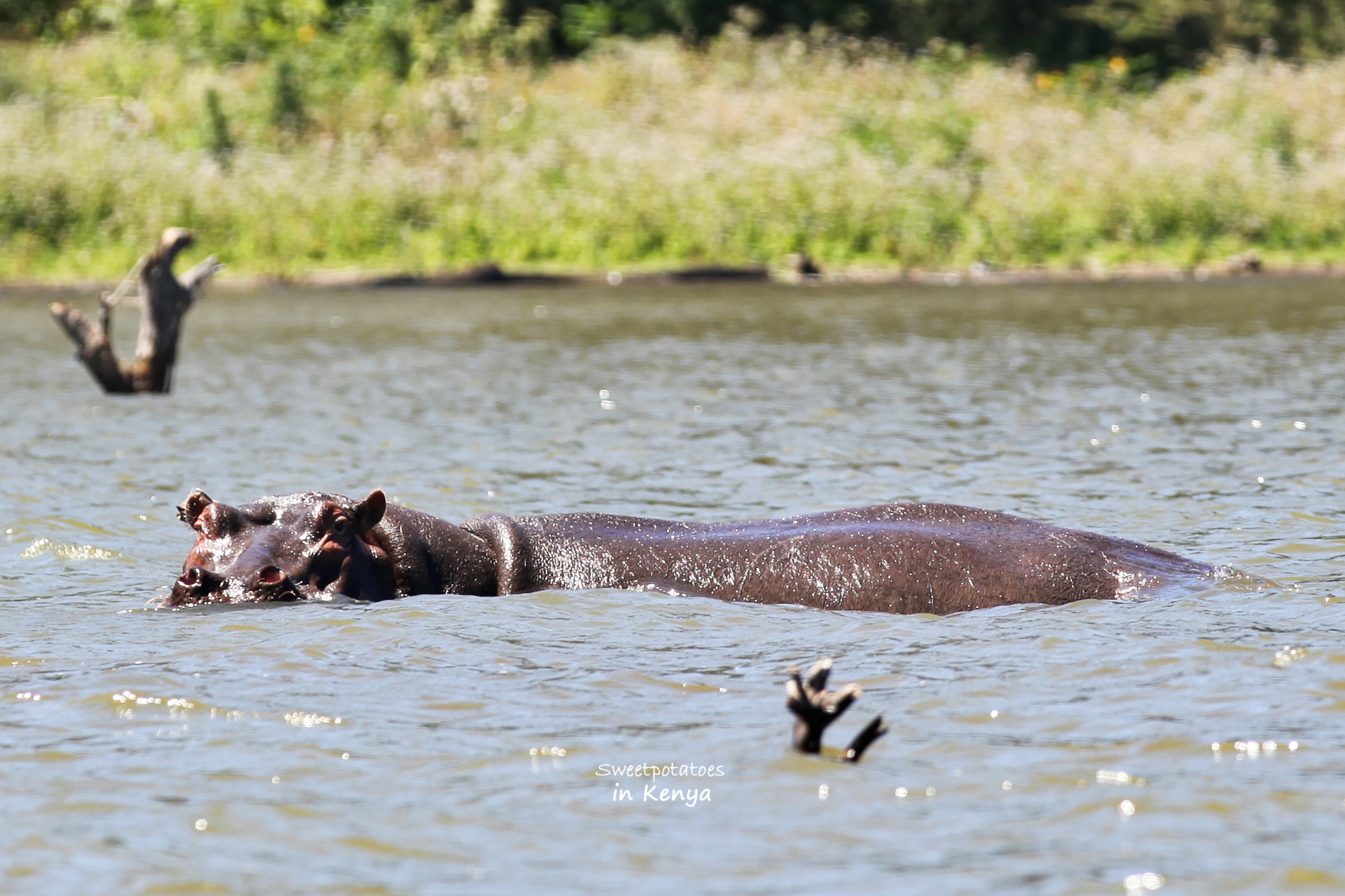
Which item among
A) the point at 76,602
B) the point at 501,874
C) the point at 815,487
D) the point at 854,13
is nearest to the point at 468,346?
the point at 815,487

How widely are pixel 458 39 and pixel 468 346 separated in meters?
15.6

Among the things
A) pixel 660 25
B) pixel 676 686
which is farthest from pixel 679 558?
pixel 660 25

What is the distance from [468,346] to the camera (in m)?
17.5

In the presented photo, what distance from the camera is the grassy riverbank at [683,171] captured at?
80.9ft

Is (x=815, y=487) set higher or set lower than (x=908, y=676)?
lower

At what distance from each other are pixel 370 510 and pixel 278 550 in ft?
1.20

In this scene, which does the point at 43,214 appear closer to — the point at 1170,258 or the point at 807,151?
the point at 807,151

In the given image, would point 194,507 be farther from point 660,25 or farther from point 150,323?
point 660,25

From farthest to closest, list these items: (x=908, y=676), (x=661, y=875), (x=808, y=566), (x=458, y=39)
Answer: (x=458, y=39) < (x=808, y=566) < (x=908, y=676) < (x=661, y=875)

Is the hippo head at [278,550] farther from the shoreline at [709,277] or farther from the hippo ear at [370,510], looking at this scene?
the shoreline at [709,277]

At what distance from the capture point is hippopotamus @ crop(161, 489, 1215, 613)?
6.54 m

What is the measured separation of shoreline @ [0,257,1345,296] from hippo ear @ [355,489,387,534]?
16984 mm

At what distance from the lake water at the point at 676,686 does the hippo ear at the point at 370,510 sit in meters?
0.37

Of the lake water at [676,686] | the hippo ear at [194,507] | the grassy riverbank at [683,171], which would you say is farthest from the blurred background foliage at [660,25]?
the hippo ear at [194,507]
